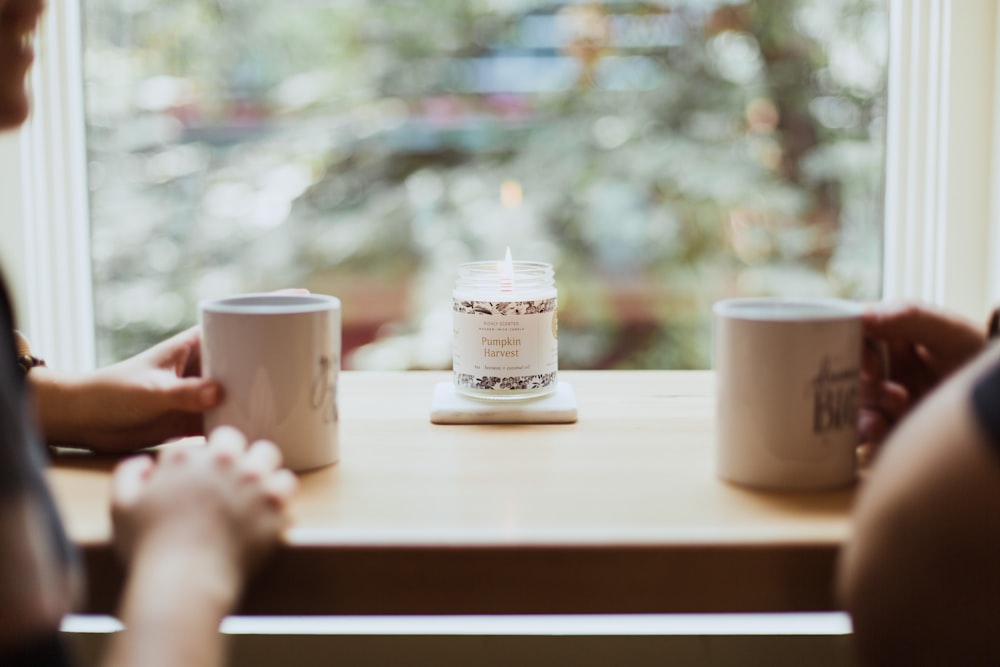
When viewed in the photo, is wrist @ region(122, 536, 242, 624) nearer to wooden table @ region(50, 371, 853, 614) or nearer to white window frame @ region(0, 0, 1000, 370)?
wooden table @ region(50, 371, 853, 614)

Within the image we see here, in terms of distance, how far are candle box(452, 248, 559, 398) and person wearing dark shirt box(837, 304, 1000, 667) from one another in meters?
0.40

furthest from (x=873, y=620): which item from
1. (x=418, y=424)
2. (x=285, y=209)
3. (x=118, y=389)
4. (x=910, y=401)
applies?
(x=285, y=209)

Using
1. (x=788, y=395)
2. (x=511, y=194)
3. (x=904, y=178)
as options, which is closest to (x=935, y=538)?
(x=788, y=395)

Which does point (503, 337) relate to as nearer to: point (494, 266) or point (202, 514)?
point (494, 266)

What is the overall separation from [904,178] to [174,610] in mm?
1313

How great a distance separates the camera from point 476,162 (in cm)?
213

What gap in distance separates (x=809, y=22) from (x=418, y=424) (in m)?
1.51

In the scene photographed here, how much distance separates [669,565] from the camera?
57cm

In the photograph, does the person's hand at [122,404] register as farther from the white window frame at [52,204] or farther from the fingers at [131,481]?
→ the white window frame at [52,204]

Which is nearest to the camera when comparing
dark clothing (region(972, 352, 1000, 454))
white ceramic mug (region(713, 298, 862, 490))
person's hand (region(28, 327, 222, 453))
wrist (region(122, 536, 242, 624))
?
dark clothing (region(972, 352, 1000, 454))

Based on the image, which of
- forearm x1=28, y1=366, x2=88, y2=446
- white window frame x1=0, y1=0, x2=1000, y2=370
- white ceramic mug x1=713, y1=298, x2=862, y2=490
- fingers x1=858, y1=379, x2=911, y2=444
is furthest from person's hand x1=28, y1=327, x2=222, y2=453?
white window frame x1=0, y1=0, x2=1000, y2=370

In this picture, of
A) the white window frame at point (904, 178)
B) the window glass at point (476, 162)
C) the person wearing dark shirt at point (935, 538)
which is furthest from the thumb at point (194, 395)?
the window glass at point (476, 162)

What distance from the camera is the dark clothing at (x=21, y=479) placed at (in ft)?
1.54

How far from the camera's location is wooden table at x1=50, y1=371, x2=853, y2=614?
57 centimetres
